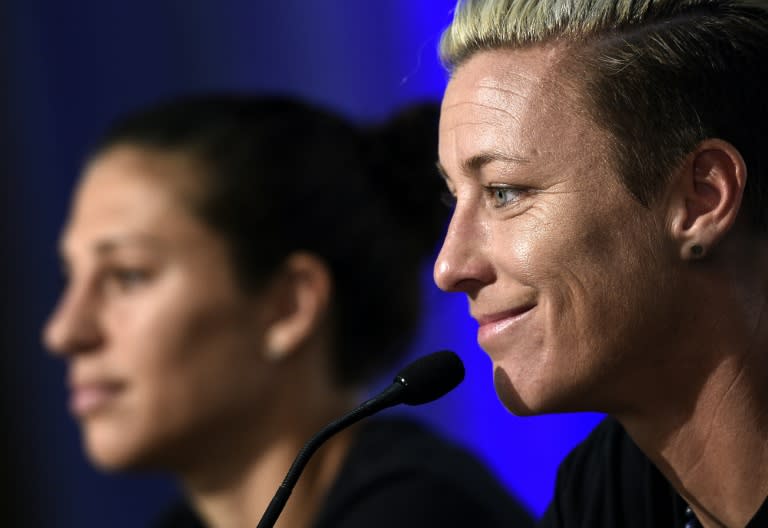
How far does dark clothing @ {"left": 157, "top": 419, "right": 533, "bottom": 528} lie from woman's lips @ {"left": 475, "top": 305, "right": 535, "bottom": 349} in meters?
0.58

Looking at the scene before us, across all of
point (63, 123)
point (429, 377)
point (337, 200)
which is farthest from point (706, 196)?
point (63, 123)

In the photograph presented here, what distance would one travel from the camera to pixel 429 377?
→ 3.17 ft

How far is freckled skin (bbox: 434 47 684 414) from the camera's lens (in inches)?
35.8

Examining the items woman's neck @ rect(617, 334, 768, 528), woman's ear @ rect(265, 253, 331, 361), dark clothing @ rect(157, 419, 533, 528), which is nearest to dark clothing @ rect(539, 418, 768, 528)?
woman's neck @ rect(617, 334, 768, 528)

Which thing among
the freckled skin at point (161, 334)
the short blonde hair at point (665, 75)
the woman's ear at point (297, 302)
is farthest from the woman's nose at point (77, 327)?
the short blonde hair at point (665, 75)

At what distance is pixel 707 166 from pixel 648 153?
48mm

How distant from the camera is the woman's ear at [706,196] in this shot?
0.90m

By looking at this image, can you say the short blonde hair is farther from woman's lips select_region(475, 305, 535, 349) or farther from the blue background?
the blue background

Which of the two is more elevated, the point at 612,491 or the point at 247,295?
the point at 247,295

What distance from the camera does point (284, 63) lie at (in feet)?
8.98

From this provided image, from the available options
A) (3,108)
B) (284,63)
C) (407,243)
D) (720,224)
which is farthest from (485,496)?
(3,108)

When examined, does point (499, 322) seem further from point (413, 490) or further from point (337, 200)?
point (337, 200)

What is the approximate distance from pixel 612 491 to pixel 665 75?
384 millimetres

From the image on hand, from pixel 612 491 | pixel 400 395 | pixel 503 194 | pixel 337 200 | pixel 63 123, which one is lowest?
pixel 612 491
